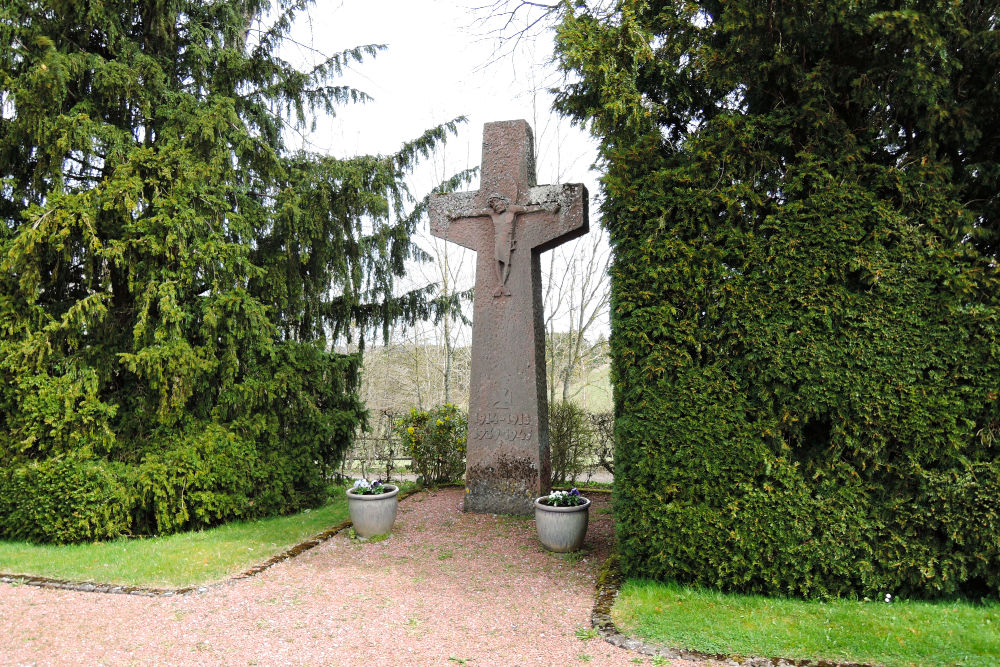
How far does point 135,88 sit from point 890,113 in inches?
308

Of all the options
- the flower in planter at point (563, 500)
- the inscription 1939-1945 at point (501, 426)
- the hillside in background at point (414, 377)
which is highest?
the hillside in background at point (414, 377)

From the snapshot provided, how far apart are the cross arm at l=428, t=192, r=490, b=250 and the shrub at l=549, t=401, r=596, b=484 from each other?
3.53 meters

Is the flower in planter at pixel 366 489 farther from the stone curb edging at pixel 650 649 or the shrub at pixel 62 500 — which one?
the stone curb edging at pixel 650 649

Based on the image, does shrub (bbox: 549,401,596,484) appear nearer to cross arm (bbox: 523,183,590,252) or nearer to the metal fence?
the metal fence

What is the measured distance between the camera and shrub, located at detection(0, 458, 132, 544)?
19.5 feet

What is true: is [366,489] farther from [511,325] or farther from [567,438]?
[567,438]

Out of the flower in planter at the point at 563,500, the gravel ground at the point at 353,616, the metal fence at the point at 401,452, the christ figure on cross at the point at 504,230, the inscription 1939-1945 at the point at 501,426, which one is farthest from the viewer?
the metal fence at the point at 401,452

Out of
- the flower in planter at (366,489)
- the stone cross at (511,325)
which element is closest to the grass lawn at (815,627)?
the stone cross at (511,325)

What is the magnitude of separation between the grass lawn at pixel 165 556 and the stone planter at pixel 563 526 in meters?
2.78

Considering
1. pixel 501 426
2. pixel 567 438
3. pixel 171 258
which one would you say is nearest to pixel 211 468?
pixel 171 258

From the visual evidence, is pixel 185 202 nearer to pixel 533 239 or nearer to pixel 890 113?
pixel 533 239

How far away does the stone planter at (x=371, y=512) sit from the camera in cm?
618

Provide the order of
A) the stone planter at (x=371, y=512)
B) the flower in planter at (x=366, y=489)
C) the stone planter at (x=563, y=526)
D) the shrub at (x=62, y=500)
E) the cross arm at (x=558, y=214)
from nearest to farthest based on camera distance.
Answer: the stone planter at (x=563, y=526) → the shrub at (x=62, y=500) → the stone planter at (x=371, y=512) → the flower in planter at (x=366, y=489) → the cross arm at (x=558, y=214)

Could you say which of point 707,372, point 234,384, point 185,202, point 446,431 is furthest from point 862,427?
point 185,202
